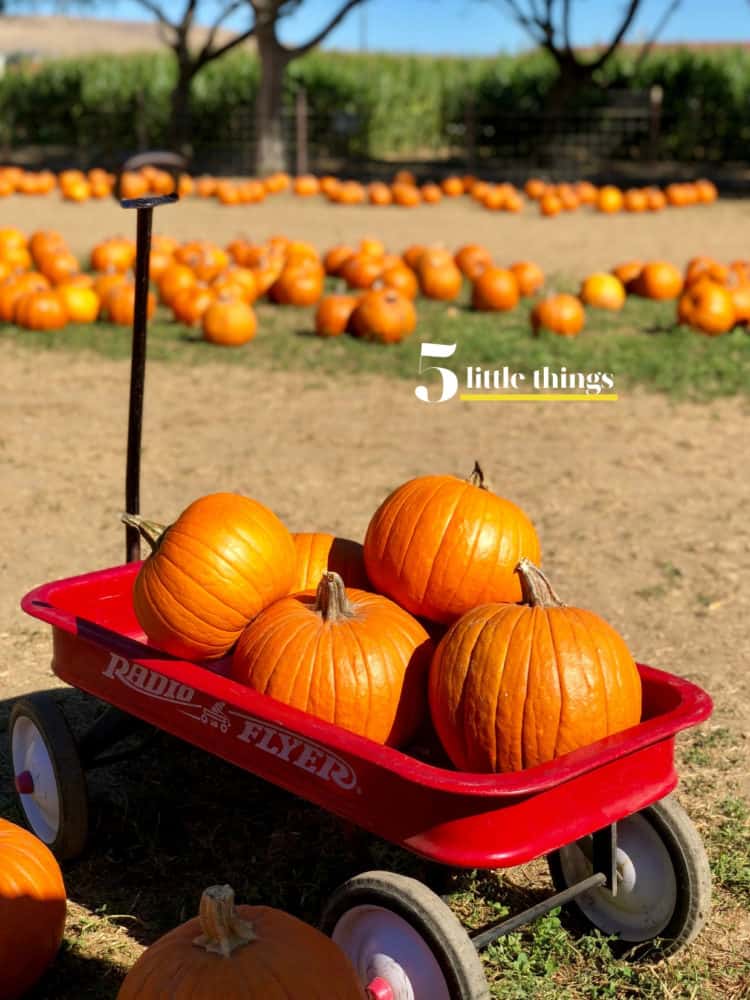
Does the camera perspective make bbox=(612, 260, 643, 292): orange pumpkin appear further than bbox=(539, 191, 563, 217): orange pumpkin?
No

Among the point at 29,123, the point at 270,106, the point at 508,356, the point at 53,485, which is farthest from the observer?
the point at 29,123

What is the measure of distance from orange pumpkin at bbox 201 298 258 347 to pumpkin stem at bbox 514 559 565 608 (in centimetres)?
718

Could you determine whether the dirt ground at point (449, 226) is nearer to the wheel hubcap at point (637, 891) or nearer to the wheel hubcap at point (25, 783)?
the wheel hubcap at point (25, 783)

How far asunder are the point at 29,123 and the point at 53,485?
32.1 m

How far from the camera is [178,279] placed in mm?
11094

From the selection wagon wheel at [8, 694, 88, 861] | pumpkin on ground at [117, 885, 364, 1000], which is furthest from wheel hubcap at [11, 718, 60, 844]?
pumpkin on ground at [117, 885, 364, 1000]

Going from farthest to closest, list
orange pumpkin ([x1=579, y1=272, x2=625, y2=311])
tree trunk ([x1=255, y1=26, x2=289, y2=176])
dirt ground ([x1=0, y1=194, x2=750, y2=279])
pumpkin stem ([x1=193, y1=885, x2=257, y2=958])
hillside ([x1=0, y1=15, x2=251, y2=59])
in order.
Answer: hillside ([x1=0, y1=15, x2=251, y2=59]) → tree trunk ([x1=255, y1=26, x2=289, y2=176]) → dirt ground ([x1=0, y1=194, x2=750, y2=279]) → orange pumpkin ([x1=579, y1=272, x2=625, y2=311]) → pumpkin stem ([x1=193, y1=885, x2=257, y2=958])

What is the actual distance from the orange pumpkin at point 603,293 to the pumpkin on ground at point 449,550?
8300 mm

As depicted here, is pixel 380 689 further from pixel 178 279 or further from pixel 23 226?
pixel 23 226

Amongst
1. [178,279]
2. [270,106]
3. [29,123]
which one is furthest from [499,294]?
[29,123]

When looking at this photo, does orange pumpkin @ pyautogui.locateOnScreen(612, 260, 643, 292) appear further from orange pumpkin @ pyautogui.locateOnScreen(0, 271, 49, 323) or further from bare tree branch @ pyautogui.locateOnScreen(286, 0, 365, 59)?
bare tree branch @ pyautogui.locateOnScreen(286, 0, 365, 59)

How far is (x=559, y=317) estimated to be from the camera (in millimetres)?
10117

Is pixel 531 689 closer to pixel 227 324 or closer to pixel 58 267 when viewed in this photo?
pixel 227 324

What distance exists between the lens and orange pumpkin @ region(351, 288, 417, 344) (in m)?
9.93
